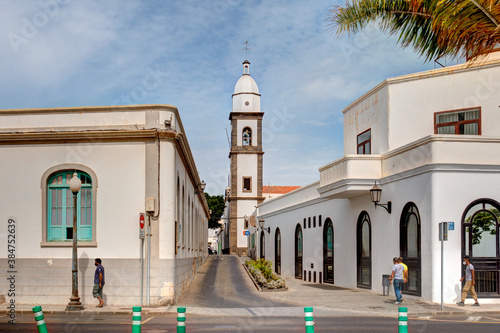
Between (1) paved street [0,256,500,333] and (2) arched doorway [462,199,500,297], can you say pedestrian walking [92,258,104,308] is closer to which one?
(1) paved street [0,256,500,333]

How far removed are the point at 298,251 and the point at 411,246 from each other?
1648cm

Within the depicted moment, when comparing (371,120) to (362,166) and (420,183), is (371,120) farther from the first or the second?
(420,183)

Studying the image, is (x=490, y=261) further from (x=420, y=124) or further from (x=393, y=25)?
(x=393, y=25)

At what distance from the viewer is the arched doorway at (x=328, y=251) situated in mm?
29922

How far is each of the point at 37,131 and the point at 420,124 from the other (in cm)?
1350

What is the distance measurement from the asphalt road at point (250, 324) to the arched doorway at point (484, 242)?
120 inches

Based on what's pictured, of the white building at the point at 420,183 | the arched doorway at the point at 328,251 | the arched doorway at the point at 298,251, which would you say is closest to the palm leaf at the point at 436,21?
the white building at the point at 420,183

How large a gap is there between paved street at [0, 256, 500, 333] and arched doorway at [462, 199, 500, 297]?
2.67 feet

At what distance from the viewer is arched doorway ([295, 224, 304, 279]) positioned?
3609 centimetres

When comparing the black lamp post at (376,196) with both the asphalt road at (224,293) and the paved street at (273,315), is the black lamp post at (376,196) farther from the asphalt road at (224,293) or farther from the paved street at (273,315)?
the asphalt road at (224,293)

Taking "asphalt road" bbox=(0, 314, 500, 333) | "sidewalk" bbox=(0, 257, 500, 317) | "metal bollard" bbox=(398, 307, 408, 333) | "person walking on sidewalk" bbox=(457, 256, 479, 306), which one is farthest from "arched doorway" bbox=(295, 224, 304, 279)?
→ "metal bollard" bbox=(398, 307, 408, 333)

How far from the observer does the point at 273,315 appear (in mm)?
16094

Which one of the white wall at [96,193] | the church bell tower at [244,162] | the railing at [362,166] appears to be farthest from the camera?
the church bell tower at [244,162]

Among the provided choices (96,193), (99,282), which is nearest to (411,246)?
(99,282)
